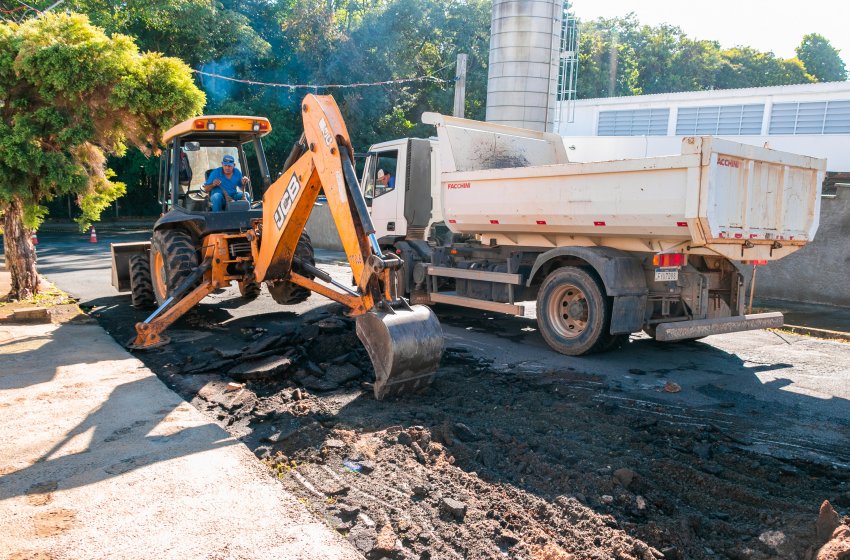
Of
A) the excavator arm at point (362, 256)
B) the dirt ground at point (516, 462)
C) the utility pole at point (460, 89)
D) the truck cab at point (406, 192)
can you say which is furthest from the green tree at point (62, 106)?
the utility pole at point (460, 89)

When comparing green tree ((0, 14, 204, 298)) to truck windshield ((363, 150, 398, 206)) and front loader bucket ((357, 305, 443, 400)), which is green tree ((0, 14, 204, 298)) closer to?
truck windshield ((363, 150, 398, 206))

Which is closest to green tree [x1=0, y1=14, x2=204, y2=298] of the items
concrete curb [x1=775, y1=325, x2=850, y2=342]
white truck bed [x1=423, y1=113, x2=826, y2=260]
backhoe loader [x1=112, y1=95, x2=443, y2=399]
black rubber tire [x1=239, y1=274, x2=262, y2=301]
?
backhoe loader [x1=112, y1=95, x2=443, y2=399]

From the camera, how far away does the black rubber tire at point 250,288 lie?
8.37m

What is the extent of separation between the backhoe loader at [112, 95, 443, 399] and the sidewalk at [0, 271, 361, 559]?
1.51 meters

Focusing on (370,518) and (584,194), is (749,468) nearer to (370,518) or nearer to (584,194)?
(370,518)

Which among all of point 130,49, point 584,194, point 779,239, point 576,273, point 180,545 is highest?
point 130,49

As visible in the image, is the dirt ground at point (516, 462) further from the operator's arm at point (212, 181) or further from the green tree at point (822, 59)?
the green tree at point (822, 59)

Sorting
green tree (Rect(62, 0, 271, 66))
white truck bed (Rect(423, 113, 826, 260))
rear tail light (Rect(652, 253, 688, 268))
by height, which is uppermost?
green tree (Rect(62, 0, 271, 66))

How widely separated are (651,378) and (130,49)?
8.44 metres

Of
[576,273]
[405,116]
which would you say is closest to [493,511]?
[576,273]

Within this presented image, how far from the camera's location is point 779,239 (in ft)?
24.0

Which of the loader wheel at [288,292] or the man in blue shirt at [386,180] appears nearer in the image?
the loader wheel at [288,292]

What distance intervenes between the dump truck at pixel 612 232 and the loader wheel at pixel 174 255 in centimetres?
273

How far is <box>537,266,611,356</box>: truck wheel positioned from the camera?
24.1ft
